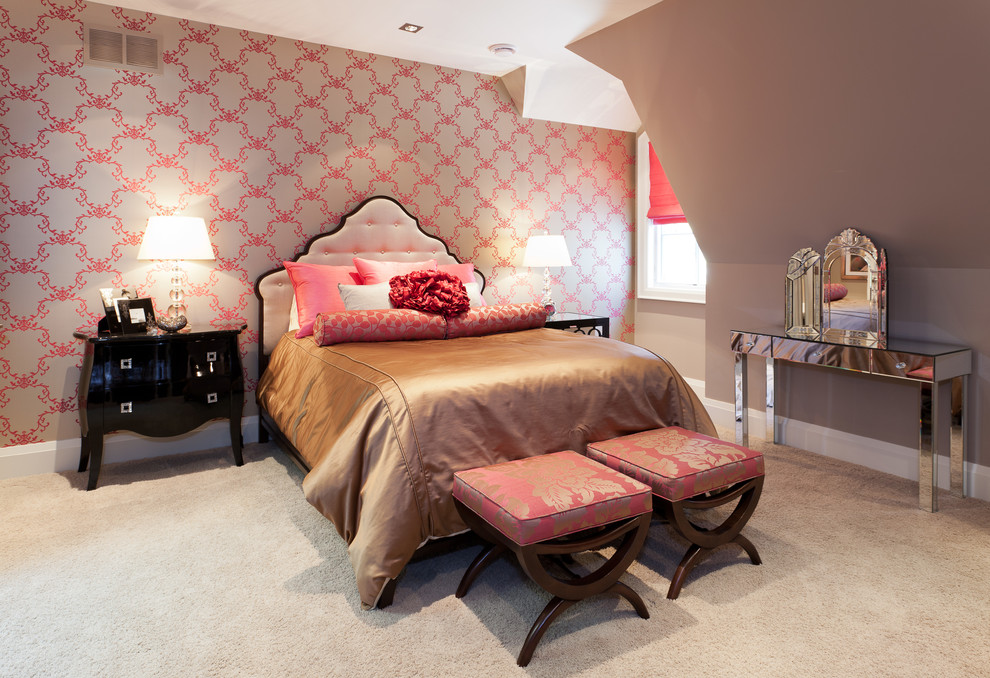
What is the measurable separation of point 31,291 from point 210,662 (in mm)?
2436

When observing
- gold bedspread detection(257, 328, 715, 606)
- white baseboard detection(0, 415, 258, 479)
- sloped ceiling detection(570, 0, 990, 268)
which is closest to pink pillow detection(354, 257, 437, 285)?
gold bedspread detection(257, 328, 715, 606)

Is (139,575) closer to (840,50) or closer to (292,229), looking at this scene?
(292,229)

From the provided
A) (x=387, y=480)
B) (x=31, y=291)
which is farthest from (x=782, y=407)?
(x=31, y=291)

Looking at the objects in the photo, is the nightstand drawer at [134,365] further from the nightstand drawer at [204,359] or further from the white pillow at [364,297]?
the white pillow at [364,297]

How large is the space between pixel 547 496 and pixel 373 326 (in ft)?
4.91

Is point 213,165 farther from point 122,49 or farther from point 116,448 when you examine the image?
point 116,448

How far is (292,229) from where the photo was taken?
3.87 m

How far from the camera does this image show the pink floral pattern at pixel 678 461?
201 centimetres

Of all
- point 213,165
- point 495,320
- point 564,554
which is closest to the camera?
point 564,554

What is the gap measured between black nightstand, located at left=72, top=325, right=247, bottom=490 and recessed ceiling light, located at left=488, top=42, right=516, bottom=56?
223cm

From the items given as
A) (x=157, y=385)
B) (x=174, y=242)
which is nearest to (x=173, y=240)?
(x=174, y=242)

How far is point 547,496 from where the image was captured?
1793 mm

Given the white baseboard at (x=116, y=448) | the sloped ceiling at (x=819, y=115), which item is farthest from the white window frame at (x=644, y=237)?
the white baseboard at (x=116, y=448)

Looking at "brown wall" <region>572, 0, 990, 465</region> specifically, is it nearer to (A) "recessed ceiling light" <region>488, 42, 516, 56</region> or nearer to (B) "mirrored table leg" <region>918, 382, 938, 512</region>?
(B) "mirrored table leg" <region>918, 382, 938, 512</region>
